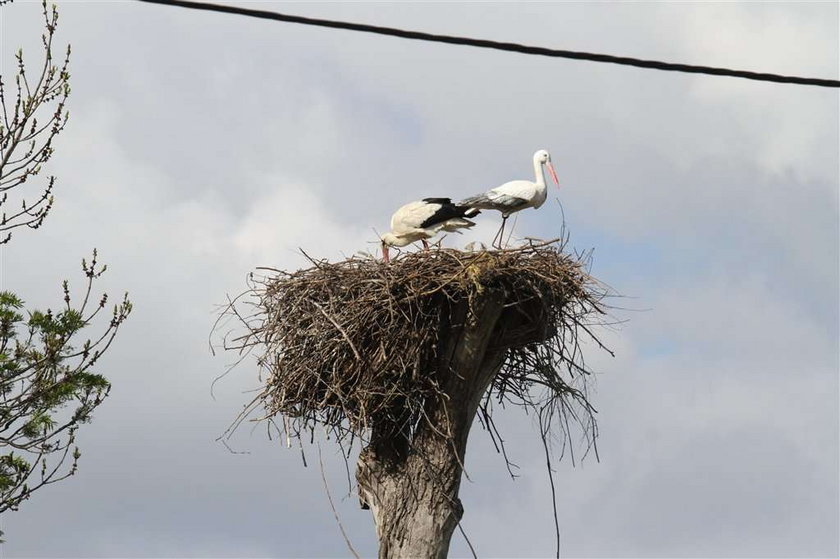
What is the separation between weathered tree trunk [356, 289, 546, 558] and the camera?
9172 mm

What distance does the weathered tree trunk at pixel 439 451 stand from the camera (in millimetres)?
9172

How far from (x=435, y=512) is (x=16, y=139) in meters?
4.68

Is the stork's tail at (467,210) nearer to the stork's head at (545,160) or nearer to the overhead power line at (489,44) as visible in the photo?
the stork's head at (545,160)

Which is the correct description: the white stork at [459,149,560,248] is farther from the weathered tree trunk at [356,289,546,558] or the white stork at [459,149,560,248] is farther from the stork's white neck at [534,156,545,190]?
the weathered tree trunk at [356,289,546,558]

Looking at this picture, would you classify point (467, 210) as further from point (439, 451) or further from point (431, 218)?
point (439, 451)

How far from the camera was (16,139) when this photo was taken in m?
11.0

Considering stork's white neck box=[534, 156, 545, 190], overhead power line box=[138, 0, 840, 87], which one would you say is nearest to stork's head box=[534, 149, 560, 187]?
stork's white neck box=[534, 156, 545, 190]

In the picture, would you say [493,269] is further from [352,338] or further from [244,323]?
[244,323]

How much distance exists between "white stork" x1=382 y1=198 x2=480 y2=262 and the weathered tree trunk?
186 centimetres

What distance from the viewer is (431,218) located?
11117mm

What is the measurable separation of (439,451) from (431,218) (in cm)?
248

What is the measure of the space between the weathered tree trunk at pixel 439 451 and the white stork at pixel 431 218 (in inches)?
73.4

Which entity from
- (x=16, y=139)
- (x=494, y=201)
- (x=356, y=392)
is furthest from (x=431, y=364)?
(x=16, y=139)

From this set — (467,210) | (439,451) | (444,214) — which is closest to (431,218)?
(444,214)
